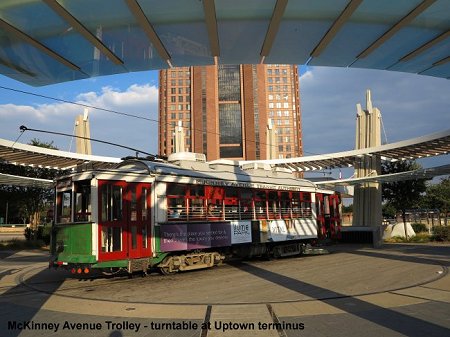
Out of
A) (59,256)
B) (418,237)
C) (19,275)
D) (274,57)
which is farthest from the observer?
(418,237)

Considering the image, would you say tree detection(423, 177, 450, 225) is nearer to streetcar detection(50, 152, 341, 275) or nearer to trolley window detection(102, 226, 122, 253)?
streetcar detection(50, 152, 341, 275)

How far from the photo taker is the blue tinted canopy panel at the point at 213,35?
3.91 meters

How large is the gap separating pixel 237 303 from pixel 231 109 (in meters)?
131

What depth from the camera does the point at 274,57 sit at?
5168 millimetres

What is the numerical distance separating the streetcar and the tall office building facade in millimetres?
110920

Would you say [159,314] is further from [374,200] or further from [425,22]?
[374,200]

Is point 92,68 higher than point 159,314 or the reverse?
higher

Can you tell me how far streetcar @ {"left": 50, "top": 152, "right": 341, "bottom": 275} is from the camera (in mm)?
11961

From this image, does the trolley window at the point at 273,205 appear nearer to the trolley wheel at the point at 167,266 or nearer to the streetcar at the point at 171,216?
the streetcar at the point at 171,216

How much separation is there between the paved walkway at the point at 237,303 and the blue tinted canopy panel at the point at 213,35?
4.05m

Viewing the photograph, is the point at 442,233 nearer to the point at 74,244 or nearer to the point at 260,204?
the point at 260,204

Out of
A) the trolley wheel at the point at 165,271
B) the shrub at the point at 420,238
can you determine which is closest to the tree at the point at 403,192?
the shrub at the point at 420,238

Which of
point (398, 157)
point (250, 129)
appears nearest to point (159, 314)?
point (398, 157)

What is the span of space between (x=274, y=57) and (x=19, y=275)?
13226mm
